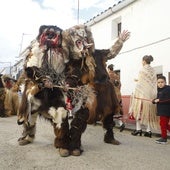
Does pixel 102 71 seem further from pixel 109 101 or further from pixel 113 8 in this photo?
pixel 113 8

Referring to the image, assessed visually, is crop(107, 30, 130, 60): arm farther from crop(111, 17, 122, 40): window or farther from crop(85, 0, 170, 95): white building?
crop(111, 17, 122, 40): window

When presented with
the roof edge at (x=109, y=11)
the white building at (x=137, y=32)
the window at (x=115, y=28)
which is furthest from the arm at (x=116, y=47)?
the window at (x=115, y=28)

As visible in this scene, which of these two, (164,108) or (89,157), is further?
(164,108)

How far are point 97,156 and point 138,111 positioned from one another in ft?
10.9

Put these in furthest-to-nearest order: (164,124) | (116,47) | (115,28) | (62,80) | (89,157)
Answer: (115,28)
(164,124)
(116,47)
(62,80)
(89,157)

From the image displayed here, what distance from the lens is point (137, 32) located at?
1393 cm

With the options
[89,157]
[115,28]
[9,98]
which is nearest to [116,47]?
[89,157]

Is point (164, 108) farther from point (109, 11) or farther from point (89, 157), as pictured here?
point (109, 11)

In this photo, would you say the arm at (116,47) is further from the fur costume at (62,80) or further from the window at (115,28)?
the window at (115,28)

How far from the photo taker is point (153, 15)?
12914mm

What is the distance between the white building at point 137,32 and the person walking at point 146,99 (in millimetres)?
3277

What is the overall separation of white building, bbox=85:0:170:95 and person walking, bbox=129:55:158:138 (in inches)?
129

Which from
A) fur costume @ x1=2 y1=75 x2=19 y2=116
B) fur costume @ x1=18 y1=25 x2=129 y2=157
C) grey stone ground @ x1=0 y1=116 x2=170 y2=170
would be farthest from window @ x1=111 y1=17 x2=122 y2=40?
fur costume @ x1=18 y1=25 x2=129 y2=157

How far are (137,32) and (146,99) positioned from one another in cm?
583
